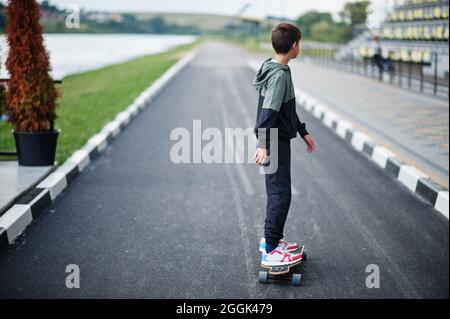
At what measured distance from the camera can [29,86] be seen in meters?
6.36

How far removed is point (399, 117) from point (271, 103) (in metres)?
8.04

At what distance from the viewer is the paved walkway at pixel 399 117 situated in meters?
7.53

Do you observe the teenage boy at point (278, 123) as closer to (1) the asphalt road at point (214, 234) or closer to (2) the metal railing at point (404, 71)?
(1) the asphalt road at point (214, 234)

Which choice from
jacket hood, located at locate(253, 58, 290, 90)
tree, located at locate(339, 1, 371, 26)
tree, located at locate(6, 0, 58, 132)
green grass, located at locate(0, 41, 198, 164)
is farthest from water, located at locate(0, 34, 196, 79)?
tree, located at locate(339, 1, 371, 26)

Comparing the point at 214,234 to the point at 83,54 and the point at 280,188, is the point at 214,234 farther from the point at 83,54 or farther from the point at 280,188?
the point at 83,54

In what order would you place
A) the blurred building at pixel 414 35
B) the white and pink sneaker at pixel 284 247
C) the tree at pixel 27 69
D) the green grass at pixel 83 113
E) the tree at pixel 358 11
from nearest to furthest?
the white and pink sneaker at pixel 284 247 → the tree at pixel 27 69 → the green grass at pixel 83 113 → the blurred building at pixel 414 35 → the tree at pixel 358 11

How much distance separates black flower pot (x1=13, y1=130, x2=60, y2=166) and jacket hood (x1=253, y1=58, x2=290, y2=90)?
3.70 metres

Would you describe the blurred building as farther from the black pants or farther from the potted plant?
the black pants

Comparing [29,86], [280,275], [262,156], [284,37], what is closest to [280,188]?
[262,156]

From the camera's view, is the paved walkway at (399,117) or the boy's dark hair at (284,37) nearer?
the boy's dark hair at (284,37)

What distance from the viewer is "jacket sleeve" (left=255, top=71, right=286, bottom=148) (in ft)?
11.5

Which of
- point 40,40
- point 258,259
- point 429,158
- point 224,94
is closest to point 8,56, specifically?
point 40,40

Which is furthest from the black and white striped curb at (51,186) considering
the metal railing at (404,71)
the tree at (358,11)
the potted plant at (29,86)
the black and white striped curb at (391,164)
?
the tree at (358,11)

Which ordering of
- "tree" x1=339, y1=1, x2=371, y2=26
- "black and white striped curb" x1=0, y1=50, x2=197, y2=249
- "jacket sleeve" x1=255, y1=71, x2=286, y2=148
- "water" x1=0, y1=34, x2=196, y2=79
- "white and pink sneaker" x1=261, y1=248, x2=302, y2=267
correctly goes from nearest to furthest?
"jacket sleeve" x1=255, y1=71, x2=286, y2=148 < "white and pink sneaker" x1=261, y1=248, x2=302, y2=267 < "black and white striped curb" x1=0, y1=50, x2=197, y2=249 < "water" x1=0, y1=34, x2=196, y2=79 < "tree" x1=339, y1=1, x2=371, y2=26
